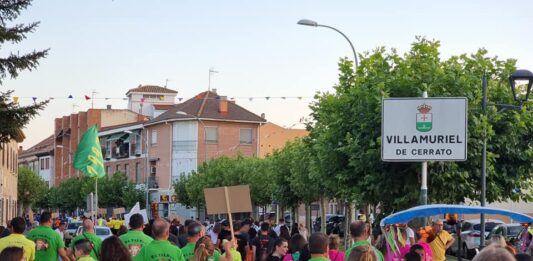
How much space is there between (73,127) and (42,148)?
18231 mm

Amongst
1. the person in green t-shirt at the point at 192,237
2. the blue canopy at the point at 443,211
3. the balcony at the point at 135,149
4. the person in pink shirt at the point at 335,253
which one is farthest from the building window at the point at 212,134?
the person in green t-shirt at the point at 192,237

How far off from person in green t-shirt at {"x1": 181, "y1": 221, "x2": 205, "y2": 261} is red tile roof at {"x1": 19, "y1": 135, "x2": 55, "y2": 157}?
10526 centimetres

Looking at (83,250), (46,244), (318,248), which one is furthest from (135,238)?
(318,248)

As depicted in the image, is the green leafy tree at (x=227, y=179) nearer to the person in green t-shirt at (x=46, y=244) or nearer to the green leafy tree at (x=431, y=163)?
the green leafy tree at (x=431, y=163)

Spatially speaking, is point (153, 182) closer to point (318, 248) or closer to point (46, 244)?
point (46, 244)

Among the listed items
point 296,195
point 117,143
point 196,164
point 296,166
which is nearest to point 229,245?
point 296,166

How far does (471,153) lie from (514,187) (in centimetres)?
181

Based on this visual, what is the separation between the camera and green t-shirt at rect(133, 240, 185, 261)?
9.89 meters

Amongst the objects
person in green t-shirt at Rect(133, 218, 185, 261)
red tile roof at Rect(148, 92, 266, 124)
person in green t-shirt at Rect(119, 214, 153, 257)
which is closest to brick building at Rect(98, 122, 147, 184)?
red tile roof at Rect(148, 92, 266, 124)

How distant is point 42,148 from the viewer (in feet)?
395

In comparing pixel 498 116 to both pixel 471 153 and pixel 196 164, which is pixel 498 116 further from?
pixel 196 164

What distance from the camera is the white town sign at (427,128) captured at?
2050cm

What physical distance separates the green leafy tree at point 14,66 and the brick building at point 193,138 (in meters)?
55.6

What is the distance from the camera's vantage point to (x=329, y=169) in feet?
87.6
